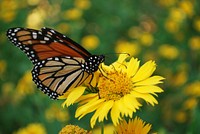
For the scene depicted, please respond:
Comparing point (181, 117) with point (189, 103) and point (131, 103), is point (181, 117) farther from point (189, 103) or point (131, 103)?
point (131, 103)

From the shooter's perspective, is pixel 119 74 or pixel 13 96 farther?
pixel 13 96

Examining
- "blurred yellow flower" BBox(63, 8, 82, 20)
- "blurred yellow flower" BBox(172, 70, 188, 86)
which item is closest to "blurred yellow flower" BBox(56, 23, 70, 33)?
"blurred yellow flower" BBox(63, 8, 82, 20)

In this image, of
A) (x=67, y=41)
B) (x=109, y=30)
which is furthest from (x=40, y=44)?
(x=109, y=30)

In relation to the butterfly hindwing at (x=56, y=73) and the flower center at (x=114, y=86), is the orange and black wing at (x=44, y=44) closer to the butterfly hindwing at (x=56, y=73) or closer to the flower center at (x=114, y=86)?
the butterfly hindwing at (x=56, y=73)

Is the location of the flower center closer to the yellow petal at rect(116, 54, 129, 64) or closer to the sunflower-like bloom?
the sunflower-like bloom

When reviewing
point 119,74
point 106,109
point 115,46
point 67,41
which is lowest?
point 106,109

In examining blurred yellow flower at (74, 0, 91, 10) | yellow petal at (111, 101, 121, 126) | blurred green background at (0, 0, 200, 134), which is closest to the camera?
yellow petal at (111, 101, 121, 126)

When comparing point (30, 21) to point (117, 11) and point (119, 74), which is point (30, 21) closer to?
point (117, 11)
